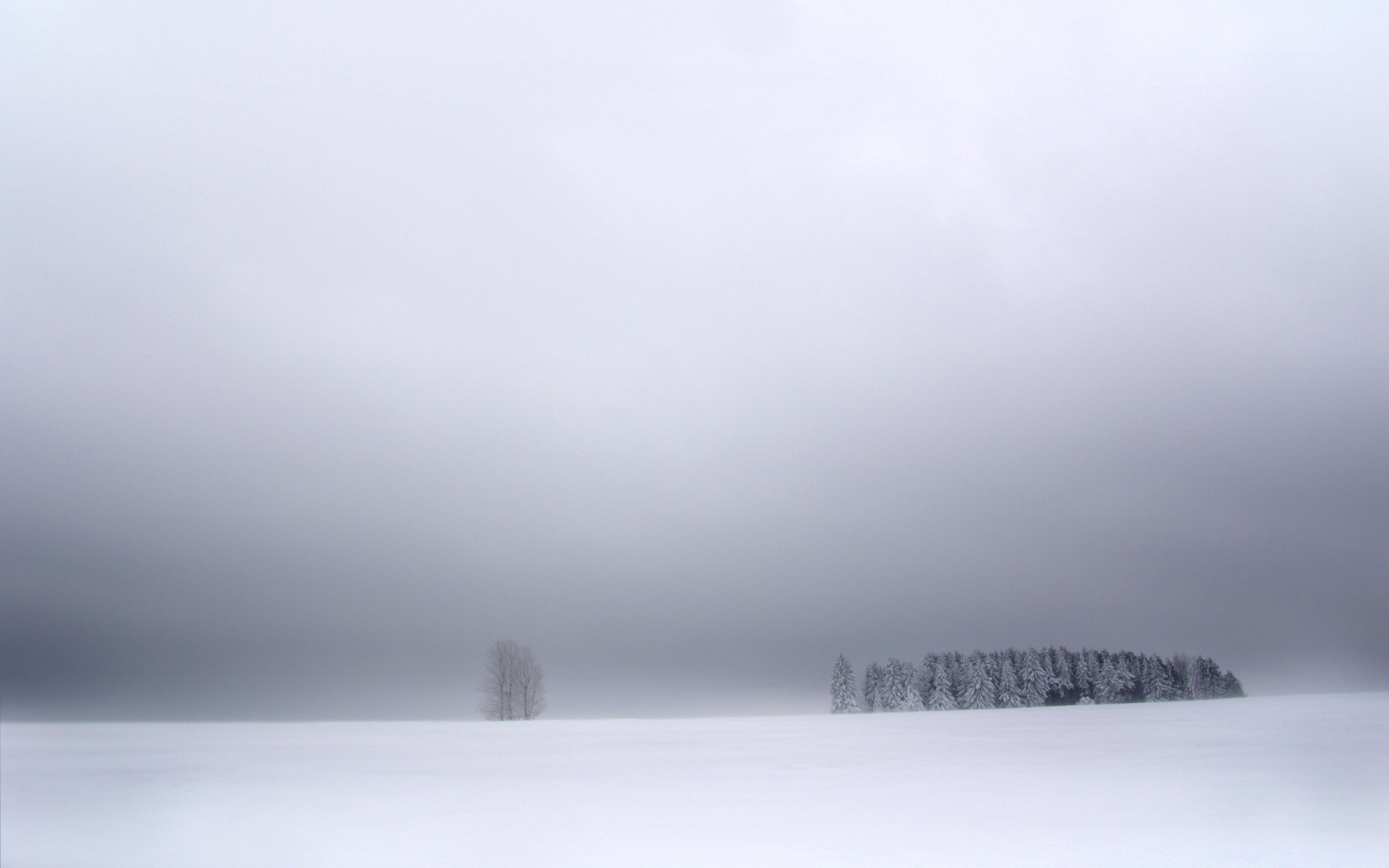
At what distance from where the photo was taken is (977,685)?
7425cm

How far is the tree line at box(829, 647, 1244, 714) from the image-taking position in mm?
73250

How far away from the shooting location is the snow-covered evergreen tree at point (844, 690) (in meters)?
79.8

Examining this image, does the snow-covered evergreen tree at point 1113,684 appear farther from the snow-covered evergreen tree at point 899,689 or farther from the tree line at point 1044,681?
the snow-covered evergreen tree at point 899,689

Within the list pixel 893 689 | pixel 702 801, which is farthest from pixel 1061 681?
pixel 702 801

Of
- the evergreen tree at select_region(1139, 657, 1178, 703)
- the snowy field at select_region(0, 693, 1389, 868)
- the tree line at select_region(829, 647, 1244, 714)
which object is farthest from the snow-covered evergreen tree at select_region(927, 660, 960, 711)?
the snowy field at select_region(0, 693, 1389, 868)

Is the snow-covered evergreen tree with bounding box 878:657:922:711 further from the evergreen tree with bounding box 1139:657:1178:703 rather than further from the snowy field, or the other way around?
the snowy field

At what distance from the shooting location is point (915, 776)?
18.2 meters

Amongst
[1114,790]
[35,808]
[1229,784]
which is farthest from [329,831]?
[1229,784]

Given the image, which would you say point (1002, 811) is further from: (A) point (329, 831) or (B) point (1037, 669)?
(B) point (1037, 669)

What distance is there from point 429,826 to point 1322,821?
13565mm

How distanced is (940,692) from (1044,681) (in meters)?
9.27

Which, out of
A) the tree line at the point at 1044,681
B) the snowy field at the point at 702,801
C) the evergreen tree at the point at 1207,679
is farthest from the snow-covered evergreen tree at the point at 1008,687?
the snowy field at the point at 702,801

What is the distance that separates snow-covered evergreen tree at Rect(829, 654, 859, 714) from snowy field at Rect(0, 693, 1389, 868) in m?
54.1

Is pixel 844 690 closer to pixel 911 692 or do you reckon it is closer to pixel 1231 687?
pixel 911 692
